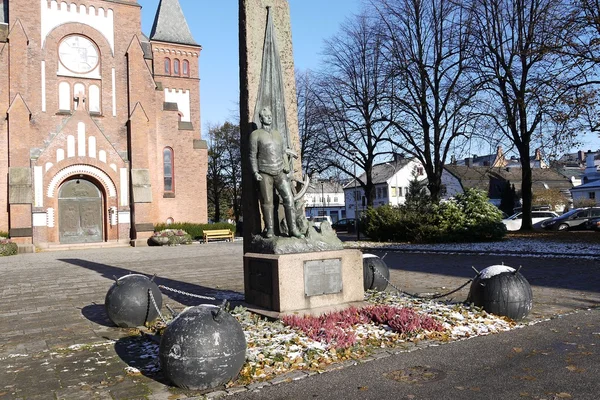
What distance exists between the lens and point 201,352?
4.59 metres

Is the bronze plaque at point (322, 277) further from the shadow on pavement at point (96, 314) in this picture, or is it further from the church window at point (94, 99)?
the church window at point (94, 99)

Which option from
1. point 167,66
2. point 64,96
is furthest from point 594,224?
point 64,96

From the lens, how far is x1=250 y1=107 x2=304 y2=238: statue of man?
24.1ft

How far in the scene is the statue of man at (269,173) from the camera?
290 inches

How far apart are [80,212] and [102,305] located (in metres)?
22.8

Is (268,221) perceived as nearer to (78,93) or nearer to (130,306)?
(130,306)

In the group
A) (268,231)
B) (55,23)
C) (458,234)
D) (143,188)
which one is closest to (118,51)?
(55,23)

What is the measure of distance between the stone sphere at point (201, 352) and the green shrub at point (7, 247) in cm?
2407

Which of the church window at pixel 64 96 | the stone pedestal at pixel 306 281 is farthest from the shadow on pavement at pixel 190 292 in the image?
the church window at pixel 64 96

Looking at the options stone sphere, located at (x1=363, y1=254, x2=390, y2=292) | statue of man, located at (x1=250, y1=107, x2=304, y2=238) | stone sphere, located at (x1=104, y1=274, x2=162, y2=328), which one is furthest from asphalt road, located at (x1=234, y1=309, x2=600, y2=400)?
stone sphere, located at (x1=363, y1=254, x2=390, y2=292)

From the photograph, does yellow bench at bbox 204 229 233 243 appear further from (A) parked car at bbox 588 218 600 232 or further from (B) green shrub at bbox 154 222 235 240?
(A) parked car at bbox 588 218 600 232

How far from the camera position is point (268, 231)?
743cm

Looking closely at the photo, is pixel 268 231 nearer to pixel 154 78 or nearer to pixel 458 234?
pixel 458 234

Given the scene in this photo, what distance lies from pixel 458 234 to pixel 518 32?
1150 cm
